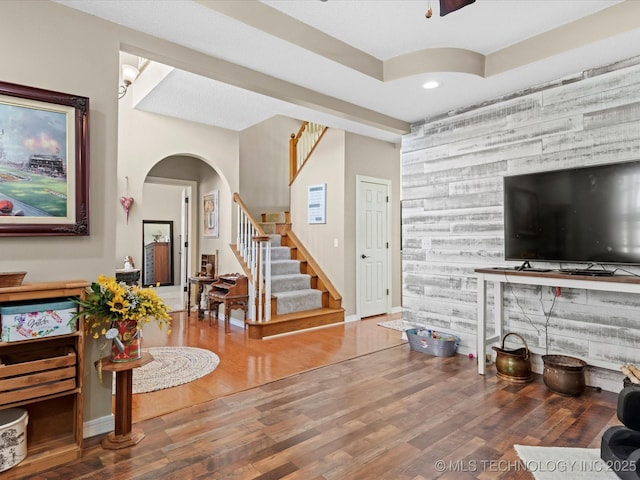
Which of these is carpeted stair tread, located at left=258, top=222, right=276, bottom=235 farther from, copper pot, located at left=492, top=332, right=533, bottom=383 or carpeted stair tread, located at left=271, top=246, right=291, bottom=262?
copper pot, located at left=492, top=332, right=533, bottom=383

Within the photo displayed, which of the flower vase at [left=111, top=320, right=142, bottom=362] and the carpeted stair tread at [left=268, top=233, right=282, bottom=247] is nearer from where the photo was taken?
the flower vase at [left=111, top=320, right=142, bottom=362]

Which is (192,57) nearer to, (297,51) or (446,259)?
(297,51)

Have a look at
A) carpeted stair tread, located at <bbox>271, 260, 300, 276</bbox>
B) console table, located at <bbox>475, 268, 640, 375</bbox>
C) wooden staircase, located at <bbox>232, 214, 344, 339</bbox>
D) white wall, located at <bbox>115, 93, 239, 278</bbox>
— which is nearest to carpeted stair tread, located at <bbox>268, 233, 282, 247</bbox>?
wooden staircase, located at <bbox>232, 214, 344, 339</bbox>

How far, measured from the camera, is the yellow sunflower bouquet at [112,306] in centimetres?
215

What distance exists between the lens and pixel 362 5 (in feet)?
8.39

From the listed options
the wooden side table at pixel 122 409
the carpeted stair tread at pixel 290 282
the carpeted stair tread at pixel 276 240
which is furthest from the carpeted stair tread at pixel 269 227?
the wooden side table at pixel 122 409

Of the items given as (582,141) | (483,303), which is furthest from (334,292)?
(582,141)

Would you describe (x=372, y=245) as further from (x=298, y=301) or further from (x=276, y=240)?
(x=276, y=240)

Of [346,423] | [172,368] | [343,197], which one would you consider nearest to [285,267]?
[343,197]

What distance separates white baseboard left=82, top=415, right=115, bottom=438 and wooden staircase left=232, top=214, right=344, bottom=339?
227 centimetres

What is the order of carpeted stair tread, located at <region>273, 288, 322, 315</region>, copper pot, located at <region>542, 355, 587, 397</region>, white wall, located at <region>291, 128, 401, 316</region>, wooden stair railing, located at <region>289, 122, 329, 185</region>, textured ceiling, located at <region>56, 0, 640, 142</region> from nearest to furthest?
textured ceiling, located at <region>56, 0, 640, 142</region> → copper pot, located at <region>542, 355, 587, 397</region> → carpeted stair tread, located at <region>273, 288, 322, 315</region> → white wall, located at <region>291, 128, 401, 316</region> → wooden stair railing, located at <region>289, 122, 329, 185</region>

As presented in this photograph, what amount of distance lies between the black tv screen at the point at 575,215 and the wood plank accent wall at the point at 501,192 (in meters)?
0.18

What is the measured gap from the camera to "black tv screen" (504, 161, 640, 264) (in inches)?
109

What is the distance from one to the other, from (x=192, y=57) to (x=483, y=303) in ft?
10.6
